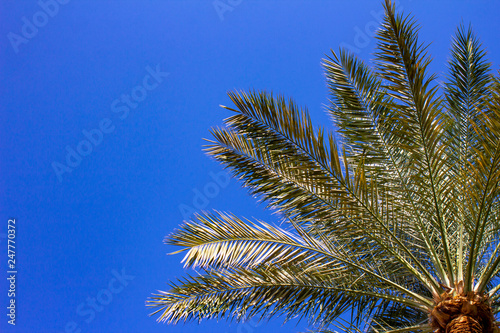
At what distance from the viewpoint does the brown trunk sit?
4070 millimetres

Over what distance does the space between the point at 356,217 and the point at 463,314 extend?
151 centimetres

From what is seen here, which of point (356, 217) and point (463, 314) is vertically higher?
point (356, 217)

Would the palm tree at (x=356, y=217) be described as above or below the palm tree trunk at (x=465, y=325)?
above

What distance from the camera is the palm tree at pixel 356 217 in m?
4.83

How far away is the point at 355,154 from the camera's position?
6207 millimetres

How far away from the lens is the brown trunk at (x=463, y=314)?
4070 millimetres

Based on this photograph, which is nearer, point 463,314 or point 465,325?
point 465,325

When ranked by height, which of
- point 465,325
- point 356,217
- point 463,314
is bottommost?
point 465,325

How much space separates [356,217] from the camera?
4891 millimetres

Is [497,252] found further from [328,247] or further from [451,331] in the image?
[328,247]

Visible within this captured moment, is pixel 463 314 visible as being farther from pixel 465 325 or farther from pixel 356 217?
pixel 356 217

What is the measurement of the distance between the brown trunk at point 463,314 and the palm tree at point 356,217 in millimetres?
35

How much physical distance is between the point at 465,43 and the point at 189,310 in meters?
6.40

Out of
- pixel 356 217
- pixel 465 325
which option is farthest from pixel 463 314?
pixel 356 217
